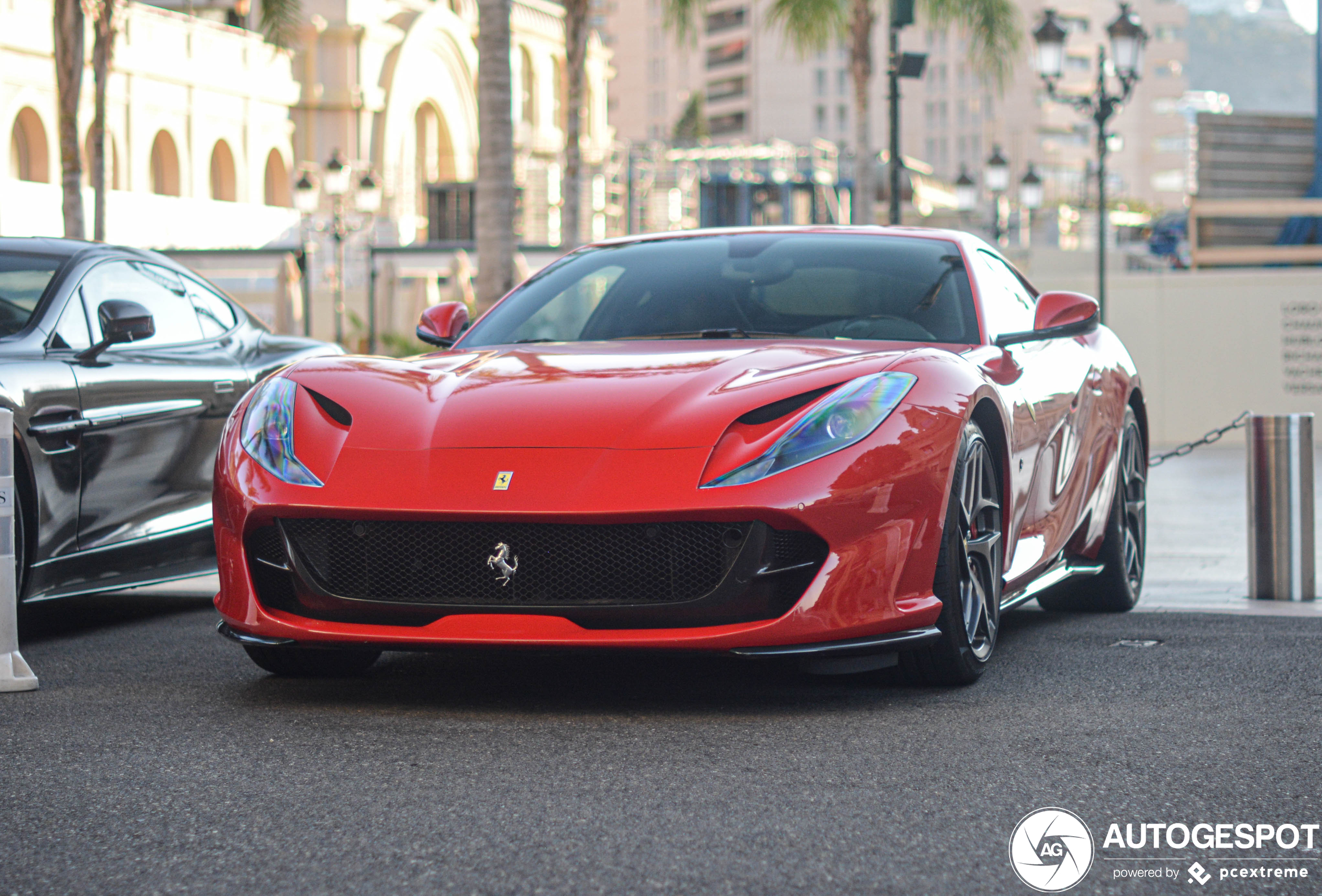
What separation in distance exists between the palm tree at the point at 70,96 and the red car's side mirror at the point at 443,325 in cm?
1466

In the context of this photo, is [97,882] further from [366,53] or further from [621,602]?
[366,53]

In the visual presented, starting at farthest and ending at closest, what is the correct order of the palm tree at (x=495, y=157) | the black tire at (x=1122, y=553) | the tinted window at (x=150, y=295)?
the palm tree at (x=495, y=157), the black tire at (x=1122, y=553), the tinted window at (x=150, y=295)

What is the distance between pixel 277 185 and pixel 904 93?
74.0 metres

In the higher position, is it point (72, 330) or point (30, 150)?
point (30, 150)

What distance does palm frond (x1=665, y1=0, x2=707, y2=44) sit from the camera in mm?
22484

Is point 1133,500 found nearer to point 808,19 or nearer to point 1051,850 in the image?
point 1051,850

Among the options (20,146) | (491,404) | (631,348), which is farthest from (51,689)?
(20,146)

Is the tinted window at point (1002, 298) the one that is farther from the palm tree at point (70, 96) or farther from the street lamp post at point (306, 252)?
the street lamp post at point (306, 252)

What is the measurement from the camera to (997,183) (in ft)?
137

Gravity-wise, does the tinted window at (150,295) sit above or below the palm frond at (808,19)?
below

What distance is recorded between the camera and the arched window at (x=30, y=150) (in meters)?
45.2

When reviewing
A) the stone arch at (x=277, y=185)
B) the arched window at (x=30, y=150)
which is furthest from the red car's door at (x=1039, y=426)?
the stone arch at (x=277, y=185)

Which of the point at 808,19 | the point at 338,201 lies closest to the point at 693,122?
the point at 338,201

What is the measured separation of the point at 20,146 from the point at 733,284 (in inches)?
1743
